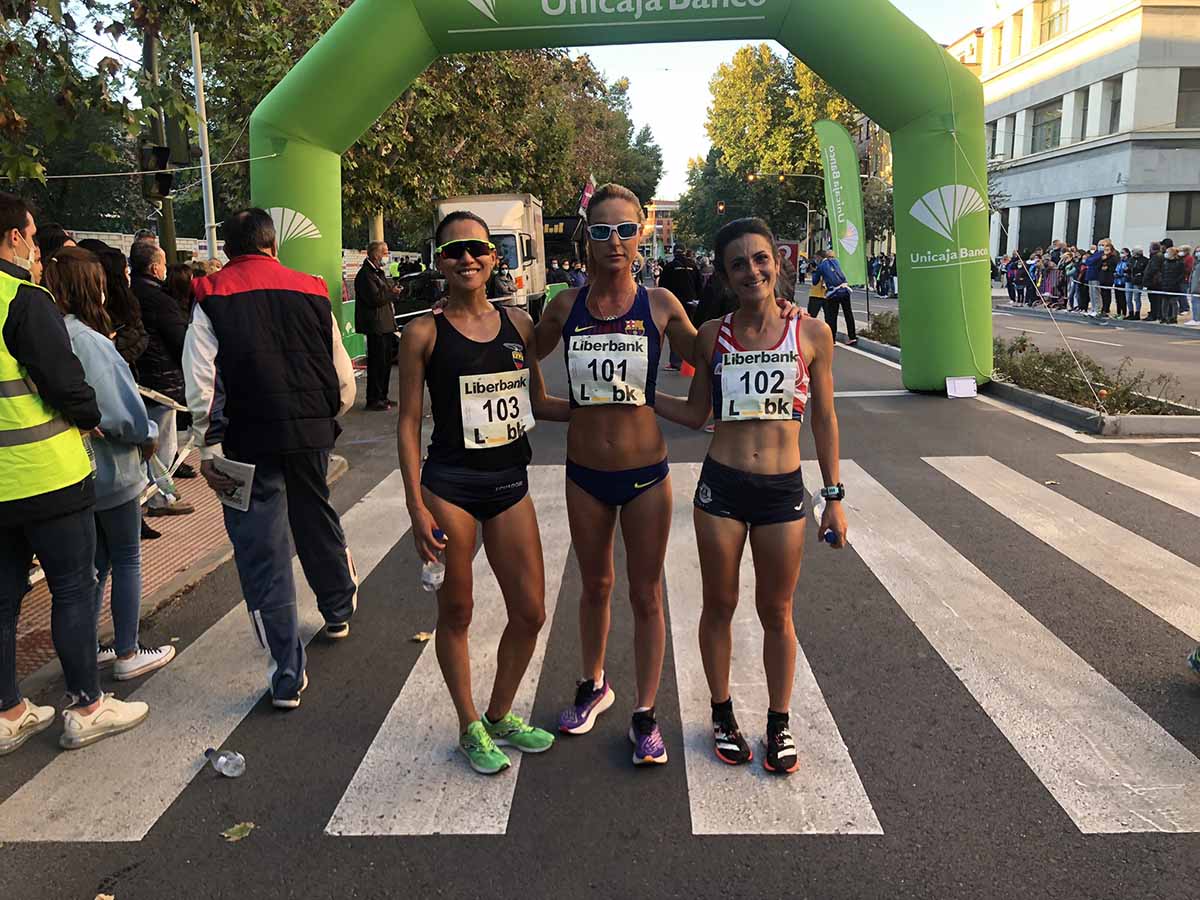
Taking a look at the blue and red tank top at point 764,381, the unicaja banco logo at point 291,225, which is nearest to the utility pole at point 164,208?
the unicaja banco logo at point 291,225

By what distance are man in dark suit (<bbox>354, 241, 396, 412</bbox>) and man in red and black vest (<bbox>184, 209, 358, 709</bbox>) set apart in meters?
7.73

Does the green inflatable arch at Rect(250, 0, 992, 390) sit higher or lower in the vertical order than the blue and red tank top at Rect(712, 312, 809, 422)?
higher

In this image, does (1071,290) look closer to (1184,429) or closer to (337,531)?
(1184,429)

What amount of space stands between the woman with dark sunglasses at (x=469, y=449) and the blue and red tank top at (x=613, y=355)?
21 cm

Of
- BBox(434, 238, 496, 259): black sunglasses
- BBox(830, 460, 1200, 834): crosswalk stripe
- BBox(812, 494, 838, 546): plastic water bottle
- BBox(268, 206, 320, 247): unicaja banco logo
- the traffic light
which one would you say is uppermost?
the traffic light

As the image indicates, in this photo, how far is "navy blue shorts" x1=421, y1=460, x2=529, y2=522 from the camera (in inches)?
129

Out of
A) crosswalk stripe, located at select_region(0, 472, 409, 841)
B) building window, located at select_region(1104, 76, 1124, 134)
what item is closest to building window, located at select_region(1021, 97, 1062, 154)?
building window, located at select_region(1104, 76, 1124, 134)

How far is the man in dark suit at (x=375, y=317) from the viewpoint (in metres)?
11.6

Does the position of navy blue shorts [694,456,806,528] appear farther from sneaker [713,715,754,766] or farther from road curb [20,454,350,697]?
road curb [20,454,350,697]

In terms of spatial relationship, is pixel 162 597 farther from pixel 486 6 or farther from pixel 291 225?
pixel 486 6

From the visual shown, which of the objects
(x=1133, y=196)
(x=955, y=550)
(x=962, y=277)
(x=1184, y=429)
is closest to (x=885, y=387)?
(x=962, y=277)

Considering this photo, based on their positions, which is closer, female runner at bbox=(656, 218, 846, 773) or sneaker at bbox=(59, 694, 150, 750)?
female runner at bbox=(656, 218, 846, 773)

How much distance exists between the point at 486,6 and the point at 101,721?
30.3 feet

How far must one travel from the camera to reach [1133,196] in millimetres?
33969
